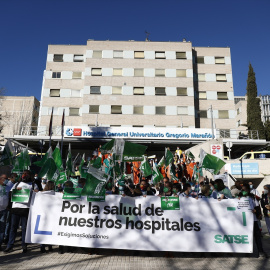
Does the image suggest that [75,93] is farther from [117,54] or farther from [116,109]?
[117,54]

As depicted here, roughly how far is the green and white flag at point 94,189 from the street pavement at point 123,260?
1268 mm

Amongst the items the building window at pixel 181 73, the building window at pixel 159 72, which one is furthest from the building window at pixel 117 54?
the building window at pixel 181 73

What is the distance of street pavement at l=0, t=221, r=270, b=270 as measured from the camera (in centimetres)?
498

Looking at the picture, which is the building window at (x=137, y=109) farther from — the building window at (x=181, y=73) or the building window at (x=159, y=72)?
the building window at (x=181, y=73)

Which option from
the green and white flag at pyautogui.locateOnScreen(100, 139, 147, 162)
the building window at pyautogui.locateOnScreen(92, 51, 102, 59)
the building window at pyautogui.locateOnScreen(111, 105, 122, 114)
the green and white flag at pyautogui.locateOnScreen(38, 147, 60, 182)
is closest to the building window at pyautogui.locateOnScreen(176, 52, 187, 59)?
the building window at pyautogui.locateOnScreen(92, 51, 102, 59)

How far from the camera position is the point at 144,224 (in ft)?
18.5

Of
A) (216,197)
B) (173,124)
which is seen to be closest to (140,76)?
(173,124)

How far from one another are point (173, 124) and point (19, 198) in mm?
26975

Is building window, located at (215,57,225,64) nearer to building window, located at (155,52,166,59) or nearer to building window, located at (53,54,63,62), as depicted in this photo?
building window, located at (155,52,166,59)

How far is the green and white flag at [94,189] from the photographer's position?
5668 mm

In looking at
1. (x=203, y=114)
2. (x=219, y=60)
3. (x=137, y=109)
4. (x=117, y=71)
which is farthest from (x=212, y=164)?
(x=219, y=60)

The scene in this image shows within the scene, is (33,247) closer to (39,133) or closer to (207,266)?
(207,266)

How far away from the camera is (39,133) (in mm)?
31406

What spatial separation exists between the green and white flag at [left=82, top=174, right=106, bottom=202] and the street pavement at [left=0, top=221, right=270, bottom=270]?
1.27m
